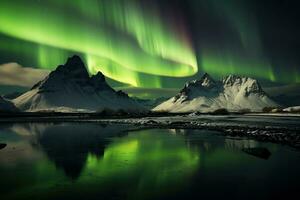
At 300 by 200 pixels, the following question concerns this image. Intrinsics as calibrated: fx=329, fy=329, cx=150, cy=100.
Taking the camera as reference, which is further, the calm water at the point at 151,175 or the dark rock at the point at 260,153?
the dark rock at the point at 260,153

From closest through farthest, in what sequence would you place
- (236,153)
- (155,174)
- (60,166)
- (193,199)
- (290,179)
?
(193,199) < (290,179) < (155,174) < (60,166) < (236,153)

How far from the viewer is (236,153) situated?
117ft

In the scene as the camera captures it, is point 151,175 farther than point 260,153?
No

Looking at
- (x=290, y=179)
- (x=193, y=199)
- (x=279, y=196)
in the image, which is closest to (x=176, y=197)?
(x=193, y=199)

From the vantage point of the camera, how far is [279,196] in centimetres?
1875

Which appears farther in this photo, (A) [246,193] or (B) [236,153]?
(B) [236,153]

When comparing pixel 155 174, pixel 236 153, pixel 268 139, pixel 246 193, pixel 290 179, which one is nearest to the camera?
pixel 246 193

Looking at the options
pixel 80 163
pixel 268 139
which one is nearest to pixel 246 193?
pixel 80 163

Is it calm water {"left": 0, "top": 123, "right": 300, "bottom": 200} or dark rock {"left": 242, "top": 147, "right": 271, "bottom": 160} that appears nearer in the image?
calm water {"left": 0, "top": 123, "right": 300, "bottom": 200}

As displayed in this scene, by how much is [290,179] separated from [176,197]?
9346mm

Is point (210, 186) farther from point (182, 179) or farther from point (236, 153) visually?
point (236, 153)

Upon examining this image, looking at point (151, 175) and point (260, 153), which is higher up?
point (260, 153)

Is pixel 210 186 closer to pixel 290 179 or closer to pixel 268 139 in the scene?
pixel 290 179

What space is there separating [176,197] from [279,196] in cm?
587
